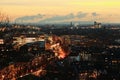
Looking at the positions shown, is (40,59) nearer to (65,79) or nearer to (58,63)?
(58,63)

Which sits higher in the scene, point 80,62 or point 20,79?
point 20,79

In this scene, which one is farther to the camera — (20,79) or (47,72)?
(47,72)

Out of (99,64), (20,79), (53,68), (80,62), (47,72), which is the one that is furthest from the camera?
(80,62)

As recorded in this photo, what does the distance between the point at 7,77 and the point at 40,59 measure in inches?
543

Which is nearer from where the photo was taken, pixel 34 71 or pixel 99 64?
pixel 34 71

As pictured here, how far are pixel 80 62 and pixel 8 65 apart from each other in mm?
10316

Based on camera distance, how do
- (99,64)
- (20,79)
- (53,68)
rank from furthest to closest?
(99,64) < (53,68) < (20,79)

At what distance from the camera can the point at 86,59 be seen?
44.7m

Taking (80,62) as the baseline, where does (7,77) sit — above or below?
above

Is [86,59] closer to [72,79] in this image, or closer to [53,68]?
[53,68]

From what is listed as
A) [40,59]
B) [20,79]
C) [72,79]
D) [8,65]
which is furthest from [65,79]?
[40,59]

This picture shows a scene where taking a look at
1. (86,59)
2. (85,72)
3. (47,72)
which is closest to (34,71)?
(47,72)

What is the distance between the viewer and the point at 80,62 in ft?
139

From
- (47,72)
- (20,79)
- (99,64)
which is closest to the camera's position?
(20,79)
